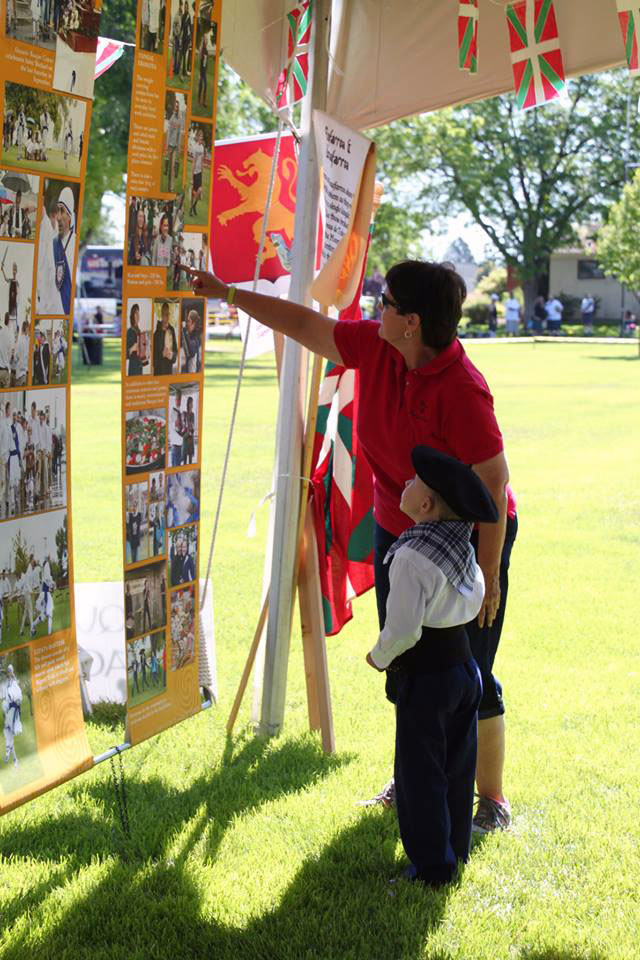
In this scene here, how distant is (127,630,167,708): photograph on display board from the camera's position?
336cm

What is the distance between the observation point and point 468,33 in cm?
376

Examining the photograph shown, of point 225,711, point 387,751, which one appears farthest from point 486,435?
point 225,711

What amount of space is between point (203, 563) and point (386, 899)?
425cm

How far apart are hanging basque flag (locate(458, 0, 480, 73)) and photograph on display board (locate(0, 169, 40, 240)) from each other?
1.67 meters

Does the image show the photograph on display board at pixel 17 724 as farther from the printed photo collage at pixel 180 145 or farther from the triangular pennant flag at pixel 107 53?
the triangular pennant flag at pixel 107 53

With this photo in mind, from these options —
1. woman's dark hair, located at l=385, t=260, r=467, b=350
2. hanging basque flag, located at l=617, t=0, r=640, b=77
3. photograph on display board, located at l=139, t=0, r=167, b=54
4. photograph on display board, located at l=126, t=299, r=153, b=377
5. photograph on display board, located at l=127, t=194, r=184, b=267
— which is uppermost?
hanging basque flag, located at l=617, t=0, r=640, b=77

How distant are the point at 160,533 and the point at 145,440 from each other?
0.30 meters

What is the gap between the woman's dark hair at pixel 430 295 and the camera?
315 centimetres

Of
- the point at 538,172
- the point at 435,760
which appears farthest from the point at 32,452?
the point at 538,172

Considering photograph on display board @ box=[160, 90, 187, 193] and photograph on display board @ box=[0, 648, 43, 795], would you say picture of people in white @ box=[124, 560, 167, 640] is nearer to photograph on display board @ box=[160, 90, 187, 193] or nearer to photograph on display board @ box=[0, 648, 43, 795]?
photograph on display board @ box=[0, 648, 43, 795]

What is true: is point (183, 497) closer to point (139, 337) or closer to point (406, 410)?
point (139, 337)

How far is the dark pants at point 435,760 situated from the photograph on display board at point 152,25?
1.85 m

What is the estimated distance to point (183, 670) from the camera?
3574mm

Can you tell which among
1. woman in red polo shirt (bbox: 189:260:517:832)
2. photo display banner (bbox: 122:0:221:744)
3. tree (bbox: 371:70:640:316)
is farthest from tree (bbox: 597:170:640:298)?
photo display banner (bbox: 122:0:221:744)
